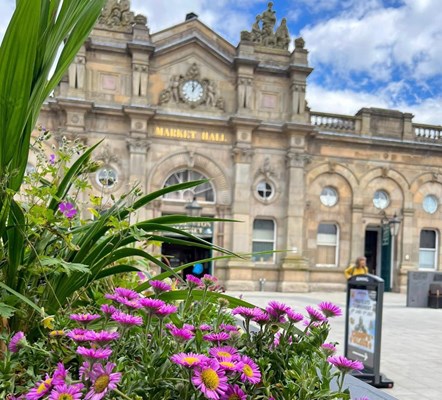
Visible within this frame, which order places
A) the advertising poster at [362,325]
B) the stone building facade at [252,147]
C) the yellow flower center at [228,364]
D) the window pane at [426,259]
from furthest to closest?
1. the window pane at [426,259]
2. the stone building facade at [252,147]
3. the advertising poster at [362,325]
4. the yellow flower center at [228,364]

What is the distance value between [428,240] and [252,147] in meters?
10.3

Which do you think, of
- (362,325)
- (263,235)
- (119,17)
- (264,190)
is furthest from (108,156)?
(362,325)

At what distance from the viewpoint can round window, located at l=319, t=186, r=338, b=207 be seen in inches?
829

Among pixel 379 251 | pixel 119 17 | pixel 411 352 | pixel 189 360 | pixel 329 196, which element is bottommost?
pixel 411 352

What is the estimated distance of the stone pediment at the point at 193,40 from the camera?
64.3 ft

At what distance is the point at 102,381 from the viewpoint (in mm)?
1028

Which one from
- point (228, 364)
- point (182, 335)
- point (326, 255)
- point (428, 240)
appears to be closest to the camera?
point (228, 364)

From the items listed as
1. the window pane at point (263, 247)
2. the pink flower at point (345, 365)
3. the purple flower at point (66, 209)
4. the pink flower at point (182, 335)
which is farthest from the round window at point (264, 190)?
the pink flower at point (182, 335)

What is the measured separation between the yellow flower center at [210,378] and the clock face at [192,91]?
1934 centimetres

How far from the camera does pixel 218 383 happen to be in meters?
1.07

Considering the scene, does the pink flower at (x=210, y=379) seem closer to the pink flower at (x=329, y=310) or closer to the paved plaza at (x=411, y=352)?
the pink flower at (x=329, y=310)

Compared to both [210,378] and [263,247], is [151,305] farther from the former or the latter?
[263,247]

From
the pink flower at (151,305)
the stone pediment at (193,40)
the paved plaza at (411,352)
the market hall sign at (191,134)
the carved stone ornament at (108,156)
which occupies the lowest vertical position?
the paved plaza at (411,352)

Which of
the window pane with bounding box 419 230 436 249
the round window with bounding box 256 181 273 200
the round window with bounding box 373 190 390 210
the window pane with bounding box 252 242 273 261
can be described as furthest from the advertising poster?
the window pane with bounding box 419 230 436 249
